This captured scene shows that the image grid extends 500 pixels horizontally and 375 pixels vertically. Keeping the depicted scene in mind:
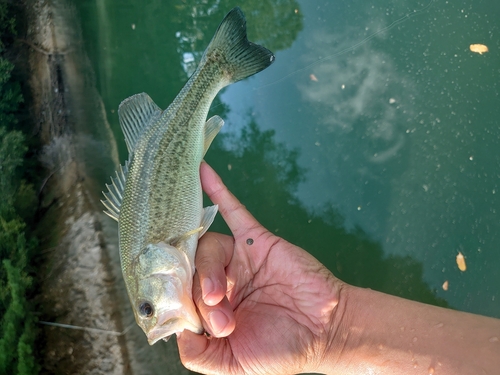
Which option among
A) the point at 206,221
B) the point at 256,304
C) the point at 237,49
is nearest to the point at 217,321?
the point at 256,304

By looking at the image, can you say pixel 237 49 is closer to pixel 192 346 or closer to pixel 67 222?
pixel 192 346

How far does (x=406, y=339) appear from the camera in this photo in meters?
1.85

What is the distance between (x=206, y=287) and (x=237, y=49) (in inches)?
58.3

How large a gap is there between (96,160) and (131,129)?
1834 millimetres

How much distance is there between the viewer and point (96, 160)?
3965 mm

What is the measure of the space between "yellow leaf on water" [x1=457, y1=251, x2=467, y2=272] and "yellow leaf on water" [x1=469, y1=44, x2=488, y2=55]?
1.68 metres

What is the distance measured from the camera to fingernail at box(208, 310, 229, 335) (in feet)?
5.65

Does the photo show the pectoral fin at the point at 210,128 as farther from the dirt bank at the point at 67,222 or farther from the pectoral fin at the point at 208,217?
Answer: the dirt bank at the point at 67,222

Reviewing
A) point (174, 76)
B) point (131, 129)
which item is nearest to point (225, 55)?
point (131, 129)

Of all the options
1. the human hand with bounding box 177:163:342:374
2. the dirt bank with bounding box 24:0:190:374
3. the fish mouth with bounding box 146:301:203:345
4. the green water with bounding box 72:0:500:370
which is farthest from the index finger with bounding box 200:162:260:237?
the dirt bank with bounding box 24:0:190:374

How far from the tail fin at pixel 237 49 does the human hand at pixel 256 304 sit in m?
0.82

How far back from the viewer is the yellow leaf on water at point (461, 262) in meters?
3.12

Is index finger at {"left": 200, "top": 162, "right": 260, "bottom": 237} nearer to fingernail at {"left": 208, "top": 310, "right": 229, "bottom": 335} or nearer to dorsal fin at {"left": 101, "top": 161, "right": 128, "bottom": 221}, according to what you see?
dorsal fin at {"left": 101, "top": 161, "right": 128, "bottom": 221}

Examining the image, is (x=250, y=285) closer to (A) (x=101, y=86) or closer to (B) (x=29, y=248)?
(B) (x=29, y=248)
